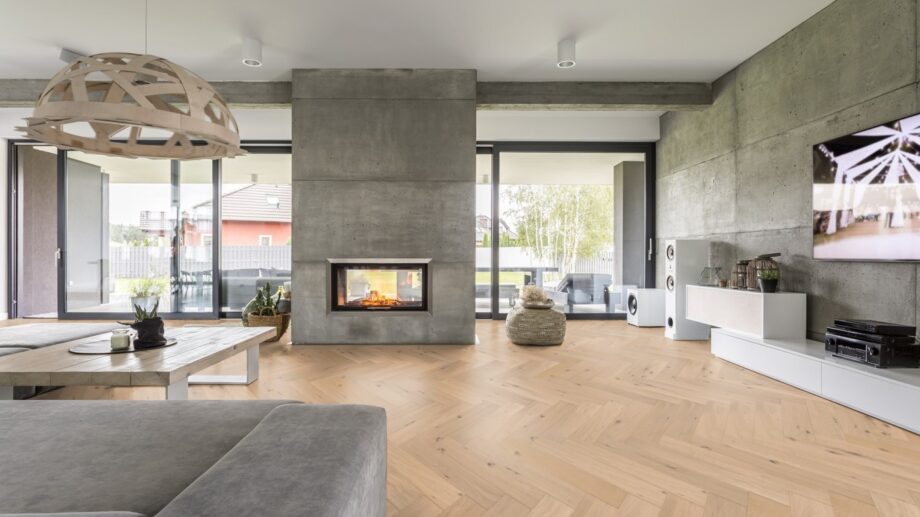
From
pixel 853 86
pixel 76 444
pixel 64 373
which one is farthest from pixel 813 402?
pixel 64 373

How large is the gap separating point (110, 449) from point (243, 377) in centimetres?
213

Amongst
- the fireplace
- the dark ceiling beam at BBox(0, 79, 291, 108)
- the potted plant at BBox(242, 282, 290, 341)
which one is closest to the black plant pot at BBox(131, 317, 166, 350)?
the potted plant at BBox(242, 282, 290, 341)

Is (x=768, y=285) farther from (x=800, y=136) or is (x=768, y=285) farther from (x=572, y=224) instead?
(x=572, y=224)

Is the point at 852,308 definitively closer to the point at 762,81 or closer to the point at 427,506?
the point at 762,81

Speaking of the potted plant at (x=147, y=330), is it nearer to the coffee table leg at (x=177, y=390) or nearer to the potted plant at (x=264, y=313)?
the coffee table leg at (x=177, y=390)

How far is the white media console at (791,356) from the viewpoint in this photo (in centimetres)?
233

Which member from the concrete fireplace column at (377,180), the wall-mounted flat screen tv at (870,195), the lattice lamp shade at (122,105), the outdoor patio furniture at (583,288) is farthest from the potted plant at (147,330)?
the outdoor patio furniture at (583,288)

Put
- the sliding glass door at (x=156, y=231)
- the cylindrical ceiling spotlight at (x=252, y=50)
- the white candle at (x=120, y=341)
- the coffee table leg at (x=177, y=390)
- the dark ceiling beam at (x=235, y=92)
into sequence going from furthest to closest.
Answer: the sliding glass door at (x=156, y=231), the dark ceiling beam at (x=235, y=92), the cylindrical ceiling spotlight at (x=252, y=50), the white candle at (x=120, y=341), the coffee table leg at (x=177, y=390)

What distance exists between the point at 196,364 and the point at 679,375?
326 centimetres

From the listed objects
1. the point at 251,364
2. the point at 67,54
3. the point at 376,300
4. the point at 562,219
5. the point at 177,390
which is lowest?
the point at 251,364

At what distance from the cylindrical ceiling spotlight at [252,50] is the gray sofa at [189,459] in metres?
3.42

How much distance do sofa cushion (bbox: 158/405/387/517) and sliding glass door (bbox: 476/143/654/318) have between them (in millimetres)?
4661

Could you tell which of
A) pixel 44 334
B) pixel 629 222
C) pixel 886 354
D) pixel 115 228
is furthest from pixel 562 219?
pixel 115 228

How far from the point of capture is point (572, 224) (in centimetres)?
583
